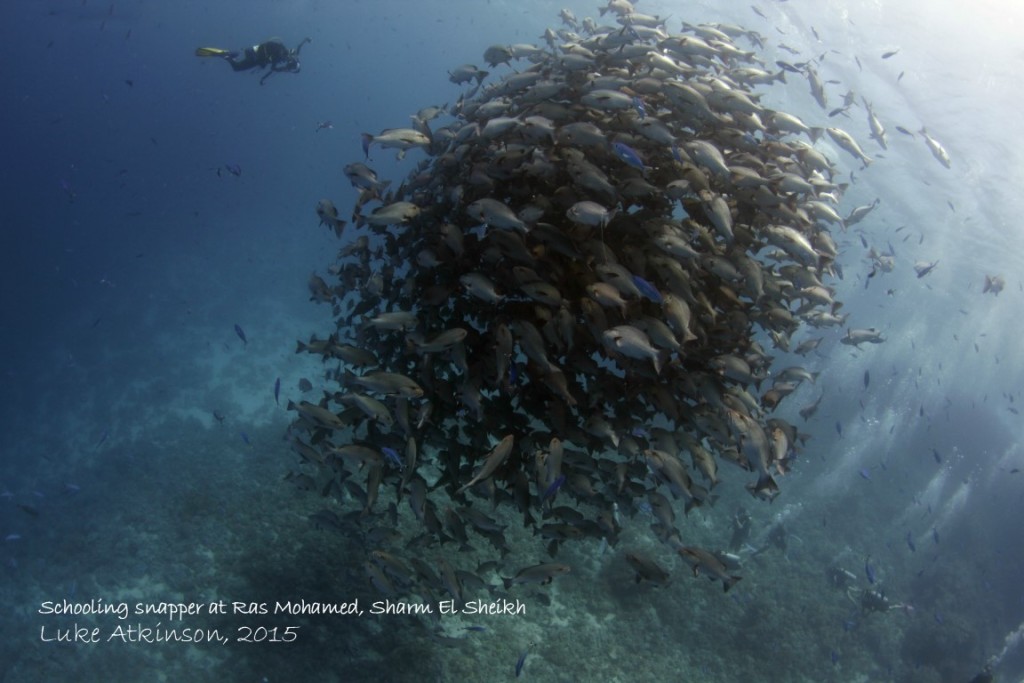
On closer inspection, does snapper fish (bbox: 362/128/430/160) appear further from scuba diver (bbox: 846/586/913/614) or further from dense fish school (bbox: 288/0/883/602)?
scuba diver (bbox: 846/586/913/614)

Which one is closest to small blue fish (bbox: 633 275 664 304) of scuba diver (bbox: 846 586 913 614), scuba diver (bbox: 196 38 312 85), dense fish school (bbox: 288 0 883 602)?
dense fish school (bbox: 288 0 883 602)

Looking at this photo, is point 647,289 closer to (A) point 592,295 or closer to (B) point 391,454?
(A) point 592,295

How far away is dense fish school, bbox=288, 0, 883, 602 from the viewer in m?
5.33

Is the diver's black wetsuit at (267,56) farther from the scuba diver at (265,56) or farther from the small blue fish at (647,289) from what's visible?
the small blue fish at (647,289)

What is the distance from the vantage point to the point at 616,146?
5203 mm

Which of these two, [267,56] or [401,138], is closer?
[401,138]

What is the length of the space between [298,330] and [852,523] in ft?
91.7

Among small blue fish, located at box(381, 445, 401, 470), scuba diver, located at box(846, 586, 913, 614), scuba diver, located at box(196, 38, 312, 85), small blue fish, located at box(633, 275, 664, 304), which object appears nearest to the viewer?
small blue fish, located at box(633, 275, 664, 304)

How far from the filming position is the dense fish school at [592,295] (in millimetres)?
5328

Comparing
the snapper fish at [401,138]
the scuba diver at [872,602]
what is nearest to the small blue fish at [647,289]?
the snapper fish at [401,138]

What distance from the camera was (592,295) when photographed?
16.3ft

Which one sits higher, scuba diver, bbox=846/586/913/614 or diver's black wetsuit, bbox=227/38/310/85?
diver's black wetsuit, bbox=227/38/310/85

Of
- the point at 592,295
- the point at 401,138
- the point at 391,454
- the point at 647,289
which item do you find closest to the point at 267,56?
the point at 401,138

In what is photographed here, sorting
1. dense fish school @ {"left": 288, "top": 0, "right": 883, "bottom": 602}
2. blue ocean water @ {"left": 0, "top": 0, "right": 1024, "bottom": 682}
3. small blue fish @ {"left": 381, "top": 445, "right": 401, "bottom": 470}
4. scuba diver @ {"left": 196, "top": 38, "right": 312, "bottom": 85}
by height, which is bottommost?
blue ocean water @ {"left": 0, "top": 0, "right": 1024, "bottom": 682}
